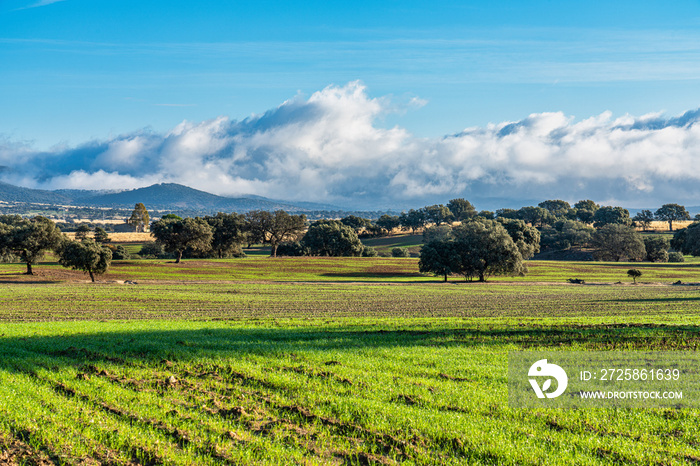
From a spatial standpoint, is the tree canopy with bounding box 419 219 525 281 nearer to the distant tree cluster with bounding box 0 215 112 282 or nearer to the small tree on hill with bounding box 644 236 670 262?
the distant tree cluster with bounding box 0 215 112 282

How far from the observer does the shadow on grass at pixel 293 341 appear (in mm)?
14805

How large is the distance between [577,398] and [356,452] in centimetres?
551

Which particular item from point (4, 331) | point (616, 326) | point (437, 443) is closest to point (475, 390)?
point (437, 443)

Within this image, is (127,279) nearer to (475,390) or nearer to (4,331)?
(4,331)

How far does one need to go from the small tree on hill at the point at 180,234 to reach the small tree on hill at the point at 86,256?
1206 inches

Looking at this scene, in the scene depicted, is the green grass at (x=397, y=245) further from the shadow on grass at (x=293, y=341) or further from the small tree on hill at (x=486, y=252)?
the shadow on grass at (x=293, y=341)

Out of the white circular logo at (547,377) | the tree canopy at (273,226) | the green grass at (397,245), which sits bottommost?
the white circular logo at (547,377)

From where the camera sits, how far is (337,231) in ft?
470

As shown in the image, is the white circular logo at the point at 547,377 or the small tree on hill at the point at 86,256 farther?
the small tree on hill at the point at 86,256

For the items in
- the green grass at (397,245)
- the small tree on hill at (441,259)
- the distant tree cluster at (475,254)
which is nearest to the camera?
the distant tree cluster at (475,254)

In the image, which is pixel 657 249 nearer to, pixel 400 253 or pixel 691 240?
pixel 400 253

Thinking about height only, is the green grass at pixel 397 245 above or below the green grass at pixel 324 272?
above

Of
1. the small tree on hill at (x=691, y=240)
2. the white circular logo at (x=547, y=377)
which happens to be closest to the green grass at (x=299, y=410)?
the white circular logo at (x=547, y=377)

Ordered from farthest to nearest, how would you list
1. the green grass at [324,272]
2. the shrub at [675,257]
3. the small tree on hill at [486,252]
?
the shrub at [675,257] → the small tree on hill at [486,252] → the green grass at [324,272]
